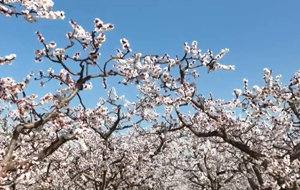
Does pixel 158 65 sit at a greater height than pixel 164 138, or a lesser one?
lesser

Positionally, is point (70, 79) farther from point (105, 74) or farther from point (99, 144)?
point (99, 144)

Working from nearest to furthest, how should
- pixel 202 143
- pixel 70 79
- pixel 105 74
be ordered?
A: pixel 105 74, pixel 70 79, pixel 202 143

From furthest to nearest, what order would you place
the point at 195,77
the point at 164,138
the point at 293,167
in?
the point at 164,138 < the point at 195,77 < the point at 293,167

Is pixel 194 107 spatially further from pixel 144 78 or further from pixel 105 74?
pixel 105 74

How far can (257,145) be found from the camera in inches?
348

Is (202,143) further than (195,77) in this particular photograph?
Yes

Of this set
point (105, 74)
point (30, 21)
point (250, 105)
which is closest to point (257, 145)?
point (250, 105)

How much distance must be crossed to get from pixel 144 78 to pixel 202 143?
9689 mm

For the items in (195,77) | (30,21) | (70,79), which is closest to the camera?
(30,21)

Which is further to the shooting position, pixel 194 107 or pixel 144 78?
pixel 194 107

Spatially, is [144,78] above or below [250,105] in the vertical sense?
below

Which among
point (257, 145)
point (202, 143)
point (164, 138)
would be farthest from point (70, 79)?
point (202, 143)

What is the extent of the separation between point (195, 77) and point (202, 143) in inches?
315

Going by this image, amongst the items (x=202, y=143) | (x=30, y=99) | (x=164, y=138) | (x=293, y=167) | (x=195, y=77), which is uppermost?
(x=202, y=143)
